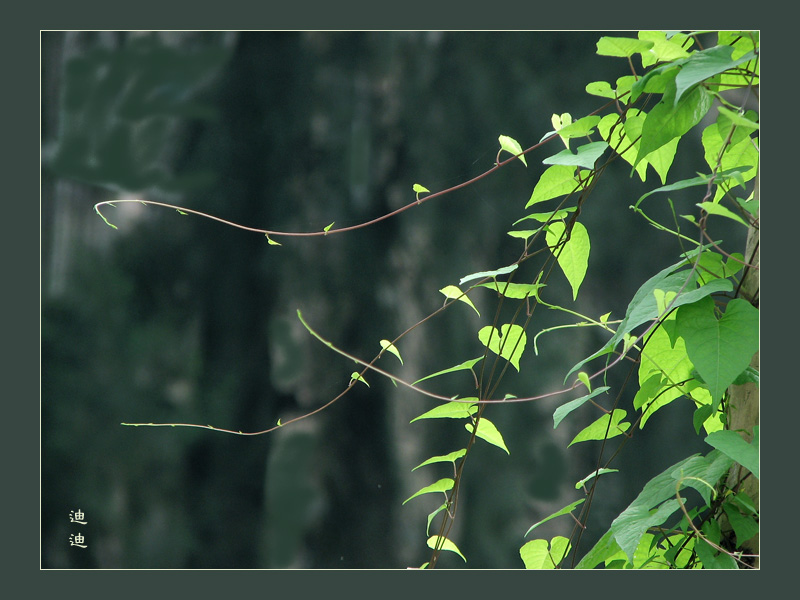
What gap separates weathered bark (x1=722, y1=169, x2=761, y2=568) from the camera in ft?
1.57

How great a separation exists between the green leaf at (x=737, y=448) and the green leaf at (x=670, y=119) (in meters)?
0.19

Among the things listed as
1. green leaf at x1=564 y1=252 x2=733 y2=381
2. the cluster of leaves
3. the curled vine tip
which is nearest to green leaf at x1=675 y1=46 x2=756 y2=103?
the cluster of leaves

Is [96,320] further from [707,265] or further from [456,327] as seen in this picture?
[707,265]

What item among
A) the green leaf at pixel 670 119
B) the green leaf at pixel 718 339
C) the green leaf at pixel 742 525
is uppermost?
the green leaf at pixel 670 119

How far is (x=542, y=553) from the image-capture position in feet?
2.00

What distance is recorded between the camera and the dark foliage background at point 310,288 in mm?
746

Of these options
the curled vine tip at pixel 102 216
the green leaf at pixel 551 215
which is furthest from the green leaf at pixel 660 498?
the curled vine tip at pixel 102 216

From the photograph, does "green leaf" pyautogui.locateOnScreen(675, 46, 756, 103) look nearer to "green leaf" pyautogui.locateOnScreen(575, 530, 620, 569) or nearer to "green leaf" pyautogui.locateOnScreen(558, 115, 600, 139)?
"green leaf" pyautogui.locateOnScreen(558, 115, 600, 139)

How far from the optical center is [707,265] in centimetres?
48

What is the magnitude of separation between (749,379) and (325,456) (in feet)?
1.53

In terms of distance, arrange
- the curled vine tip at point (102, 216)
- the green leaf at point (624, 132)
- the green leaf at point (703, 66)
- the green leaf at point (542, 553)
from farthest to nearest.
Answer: the curled vine tip at point (102, 216) → the green leaf at point (542, 553) → the green leaf at point (624, 132) → the green leaf at point (703, 66)

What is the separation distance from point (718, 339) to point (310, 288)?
0.47m

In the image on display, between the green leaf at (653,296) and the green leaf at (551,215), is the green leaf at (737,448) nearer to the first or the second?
the green leaf at (653,296)

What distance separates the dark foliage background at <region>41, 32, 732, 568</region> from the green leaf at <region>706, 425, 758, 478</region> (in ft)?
1.10
